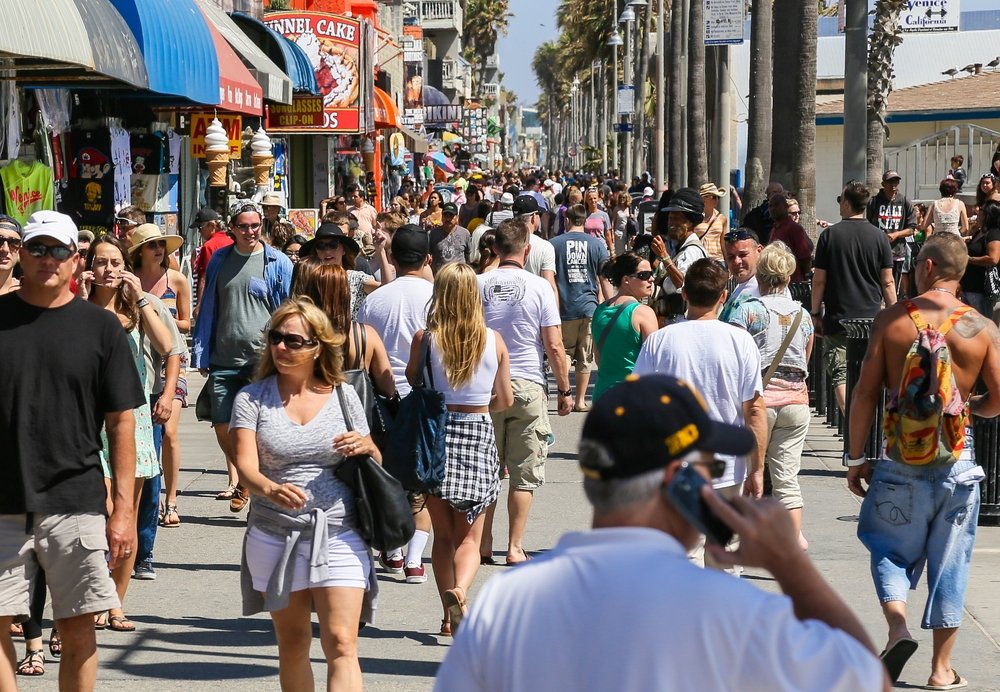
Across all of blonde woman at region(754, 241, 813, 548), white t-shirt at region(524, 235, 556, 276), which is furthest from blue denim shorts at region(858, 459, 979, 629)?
white t-shirt at region(524, 235, 556, 276)

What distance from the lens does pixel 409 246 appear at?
7.70m

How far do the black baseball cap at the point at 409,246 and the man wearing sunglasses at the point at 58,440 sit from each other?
288 centimetres

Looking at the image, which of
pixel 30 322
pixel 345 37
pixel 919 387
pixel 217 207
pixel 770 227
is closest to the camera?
pixel 30 322

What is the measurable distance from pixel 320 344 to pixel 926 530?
8.50 feet

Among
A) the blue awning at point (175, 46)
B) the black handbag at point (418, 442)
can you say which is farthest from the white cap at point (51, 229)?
the blue awning at point (175, 46)

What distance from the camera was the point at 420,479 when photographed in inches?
250

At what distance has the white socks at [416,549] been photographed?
781 centimetres

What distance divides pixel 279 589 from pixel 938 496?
2673mm

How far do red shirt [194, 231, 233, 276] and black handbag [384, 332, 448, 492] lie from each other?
20.7ft

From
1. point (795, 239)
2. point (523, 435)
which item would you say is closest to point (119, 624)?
point (523, 435)

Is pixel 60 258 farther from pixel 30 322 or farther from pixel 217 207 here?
pixel 217 207

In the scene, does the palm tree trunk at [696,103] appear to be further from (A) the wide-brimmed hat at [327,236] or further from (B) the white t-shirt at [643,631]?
(B) the white t-shirt at [643,631]

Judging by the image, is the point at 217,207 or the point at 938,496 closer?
the point at 938,496

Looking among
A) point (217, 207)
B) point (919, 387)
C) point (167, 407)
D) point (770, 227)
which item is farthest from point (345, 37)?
point (919, 387)
